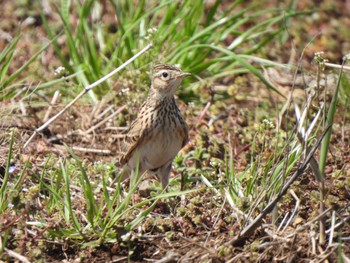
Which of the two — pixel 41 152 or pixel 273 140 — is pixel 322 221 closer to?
pixel 273 140

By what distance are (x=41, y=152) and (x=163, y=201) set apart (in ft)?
4.53

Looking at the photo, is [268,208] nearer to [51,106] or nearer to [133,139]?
[133,139]

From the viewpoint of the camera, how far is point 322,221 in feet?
17.1

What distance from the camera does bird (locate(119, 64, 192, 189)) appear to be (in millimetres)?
6434

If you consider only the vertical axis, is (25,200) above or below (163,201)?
above

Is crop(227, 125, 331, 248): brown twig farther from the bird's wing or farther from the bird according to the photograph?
the bird's wing

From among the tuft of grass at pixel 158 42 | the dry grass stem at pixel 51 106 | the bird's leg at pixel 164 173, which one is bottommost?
the bird's leg at pixel 164 173

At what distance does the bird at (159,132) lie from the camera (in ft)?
21.1

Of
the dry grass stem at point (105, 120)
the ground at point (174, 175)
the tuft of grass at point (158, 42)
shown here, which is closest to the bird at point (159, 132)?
the ground at point (174, 175)

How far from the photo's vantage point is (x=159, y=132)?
6430mm

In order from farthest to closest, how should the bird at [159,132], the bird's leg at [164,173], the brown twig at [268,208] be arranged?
the bird's leg at [164,173] < the bird at [159,132] < the brown twig at [268,208]

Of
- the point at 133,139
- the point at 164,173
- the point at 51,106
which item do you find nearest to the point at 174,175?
the point at 164,173

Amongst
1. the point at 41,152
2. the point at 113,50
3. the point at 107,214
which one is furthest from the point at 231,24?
the point at 107,214

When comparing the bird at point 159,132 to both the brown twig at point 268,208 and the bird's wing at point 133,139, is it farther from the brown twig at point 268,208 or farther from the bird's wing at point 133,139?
the brown twig at point 268,208
